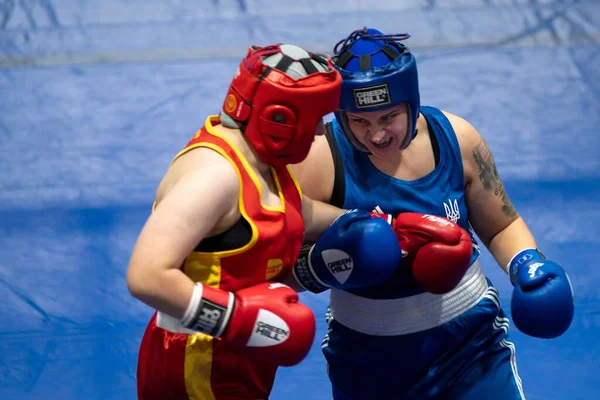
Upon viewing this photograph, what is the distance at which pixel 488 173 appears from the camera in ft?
10.2

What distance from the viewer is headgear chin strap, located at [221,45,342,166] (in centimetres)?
246

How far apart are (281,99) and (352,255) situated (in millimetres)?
567

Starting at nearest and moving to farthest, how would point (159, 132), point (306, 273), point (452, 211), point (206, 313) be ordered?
1. point (206, 313)
2. point (306, 273)
3. point (452, 211)
4. point (159, 132)

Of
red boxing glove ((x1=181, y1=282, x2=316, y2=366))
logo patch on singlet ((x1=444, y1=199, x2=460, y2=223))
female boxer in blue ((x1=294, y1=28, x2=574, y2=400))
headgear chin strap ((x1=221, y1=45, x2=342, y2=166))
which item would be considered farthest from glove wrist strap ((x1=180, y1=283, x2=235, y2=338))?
logo patch on singlet ((x1=444, y1=199, x2=460, y2=223))

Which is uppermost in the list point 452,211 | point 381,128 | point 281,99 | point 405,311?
point 281,99

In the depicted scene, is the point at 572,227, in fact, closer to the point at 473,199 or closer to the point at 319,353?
the point at 319,353

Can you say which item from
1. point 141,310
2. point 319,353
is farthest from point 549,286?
point 141,310

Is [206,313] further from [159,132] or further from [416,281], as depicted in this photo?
[159,132]

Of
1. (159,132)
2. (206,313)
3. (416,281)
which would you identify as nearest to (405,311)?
(416,281)

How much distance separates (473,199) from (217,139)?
1.00 meters

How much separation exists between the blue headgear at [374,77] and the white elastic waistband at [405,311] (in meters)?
0.50

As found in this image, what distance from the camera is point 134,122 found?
20.4 ft

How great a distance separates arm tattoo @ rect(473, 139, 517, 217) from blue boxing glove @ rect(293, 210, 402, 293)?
38cm

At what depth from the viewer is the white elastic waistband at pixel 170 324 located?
2.57 metres
